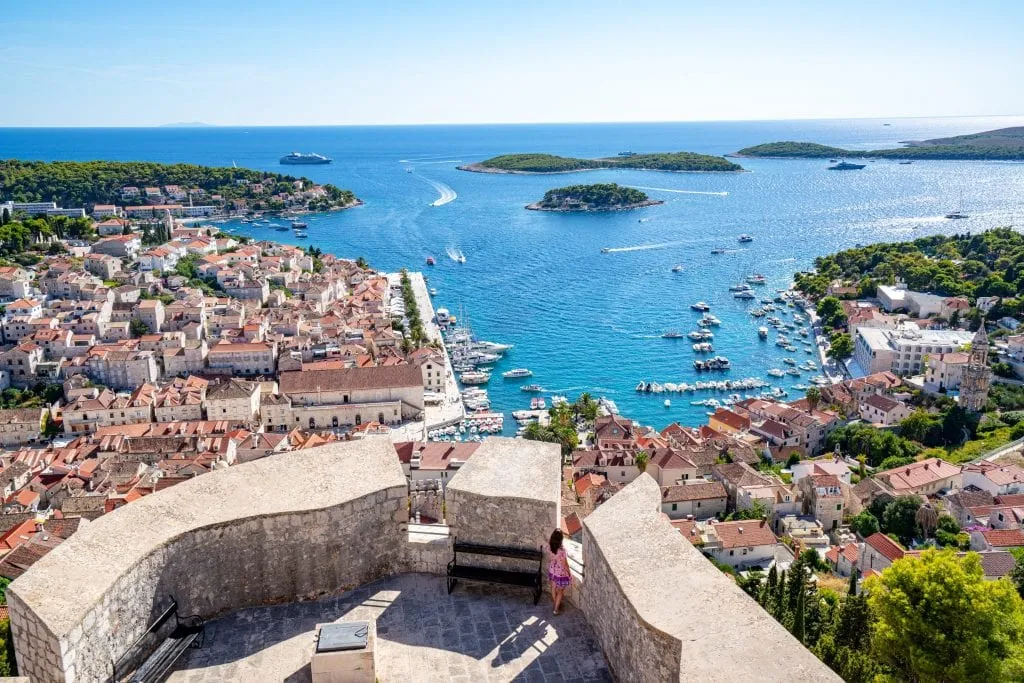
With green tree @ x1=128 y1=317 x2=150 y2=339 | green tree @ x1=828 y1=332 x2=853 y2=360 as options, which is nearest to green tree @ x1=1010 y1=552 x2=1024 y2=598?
green tree @ x1=828 y1=332 x2=853 y2=360

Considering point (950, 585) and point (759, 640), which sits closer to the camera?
point (759, 640)

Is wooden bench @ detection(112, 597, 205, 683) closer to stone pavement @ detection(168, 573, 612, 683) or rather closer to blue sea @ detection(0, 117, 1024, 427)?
stone pavement @ detection(168, 573, 612, 683)

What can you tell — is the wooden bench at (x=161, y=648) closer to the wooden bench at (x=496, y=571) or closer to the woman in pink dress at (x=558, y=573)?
the wooden bench at (x=496, y=571)

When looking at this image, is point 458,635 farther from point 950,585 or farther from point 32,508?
point 32,508

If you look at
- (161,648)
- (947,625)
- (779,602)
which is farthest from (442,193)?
(161,648)

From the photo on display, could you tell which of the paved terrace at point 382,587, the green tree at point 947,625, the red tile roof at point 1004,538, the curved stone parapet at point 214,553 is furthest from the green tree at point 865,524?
the curved stone parapet at point 214,553

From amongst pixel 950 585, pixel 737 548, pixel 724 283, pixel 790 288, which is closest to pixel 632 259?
pixel 724 283

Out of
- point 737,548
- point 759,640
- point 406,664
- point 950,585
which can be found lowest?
point 737,548

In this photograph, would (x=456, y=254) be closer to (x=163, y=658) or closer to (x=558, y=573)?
(x=558, y=573)
